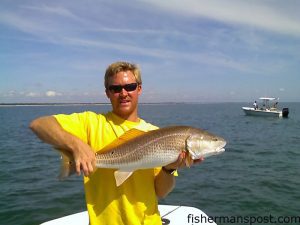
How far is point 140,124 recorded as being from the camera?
428 cm

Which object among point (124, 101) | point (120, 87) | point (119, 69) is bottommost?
point (124, 101)

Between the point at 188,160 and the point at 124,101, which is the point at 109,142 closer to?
the point at 124,101

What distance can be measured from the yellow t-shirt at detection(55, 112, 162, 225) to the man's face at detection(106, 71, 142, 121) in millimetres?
94

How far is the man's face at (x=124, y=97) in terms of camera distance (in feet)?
13.2

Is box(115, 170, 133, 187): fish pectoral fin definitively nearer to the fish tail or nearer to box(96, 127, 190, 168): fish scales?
box(96, 127, 190, 168): fish scales

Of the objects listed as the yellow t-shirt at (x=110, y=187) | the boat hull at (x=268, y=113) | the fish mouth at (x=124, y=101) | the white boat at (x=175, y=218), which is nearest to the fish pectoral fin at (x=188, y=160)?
the yellow t-shirt at (x=110, y=187)

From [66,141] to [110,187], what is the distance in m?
0.72

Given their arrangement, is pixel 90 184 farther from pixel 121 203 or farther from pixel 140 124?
pixel 140 124

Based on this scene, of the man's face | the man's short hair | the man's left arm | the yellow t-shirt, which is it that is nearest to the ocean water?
the yellow t-shirt

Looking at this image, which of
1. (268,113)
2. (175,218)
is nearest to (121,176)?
(175,218)

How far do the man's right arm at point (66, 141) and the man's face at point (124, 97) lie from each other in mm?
682

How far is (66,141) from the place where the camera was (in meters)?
3.61

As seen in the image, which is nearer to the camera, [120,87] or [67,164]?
[67,164]

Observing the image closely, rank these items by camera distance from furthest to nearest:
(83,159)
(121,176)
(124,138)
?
(124,138)
(121,176)
(83,159)
